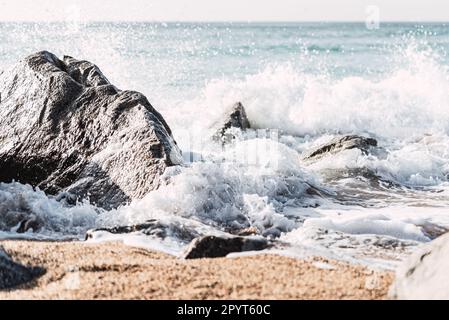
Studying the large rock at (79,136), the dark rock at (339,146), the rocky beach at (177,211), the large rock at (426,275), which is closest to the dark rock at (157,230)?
the rocky beach at (177,211)

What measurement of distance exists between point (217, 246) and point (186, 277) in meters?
0.65

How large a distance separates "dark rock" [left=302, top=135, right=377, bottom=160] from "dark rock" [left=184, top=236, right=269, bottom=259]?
5.49 meters

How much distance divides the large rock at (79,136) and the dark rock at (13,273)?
2248 millimetres

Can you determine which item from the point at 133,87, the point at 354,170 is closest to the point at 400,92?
the point at 133,87

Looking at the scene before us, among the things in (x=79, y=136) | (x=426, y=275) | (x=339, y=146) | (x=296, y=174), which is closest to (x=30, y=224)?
(x=79, y=136)

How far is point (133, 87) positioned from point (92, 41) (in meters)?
6.15

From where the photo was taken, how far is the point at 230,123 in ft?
39.9

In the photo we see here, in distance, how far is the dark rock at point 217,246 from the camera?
4441 millimetres

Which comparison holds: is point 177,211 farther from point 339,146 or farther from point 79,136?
point 339,146

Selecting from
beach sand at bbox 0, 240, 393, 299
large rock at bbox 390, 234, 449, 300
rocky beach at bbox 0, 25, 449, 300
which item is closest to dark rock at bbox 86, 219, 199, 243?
rocky beach at bbox 0, 25, 449, 300

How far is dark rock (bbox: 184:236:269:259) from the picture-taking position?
14.6 ft
